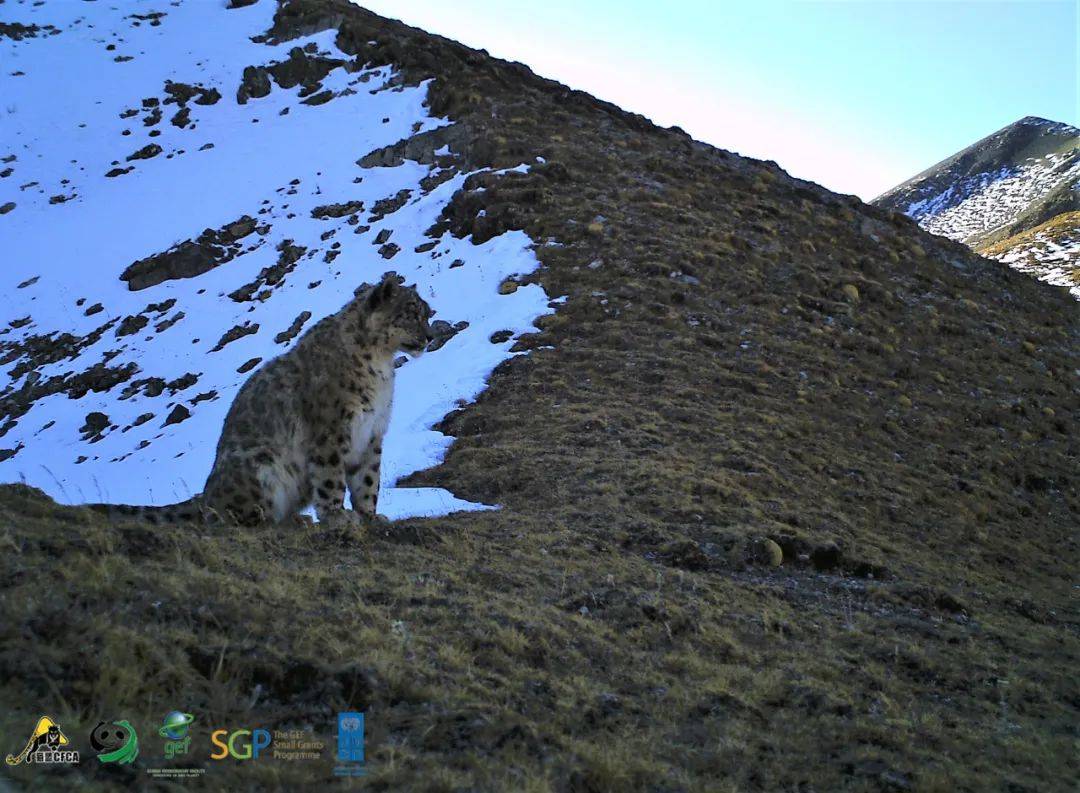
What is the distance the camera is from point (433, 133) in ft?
111

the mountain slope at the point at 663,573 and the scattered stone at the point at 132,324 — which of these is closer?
the mountain slope at the point at 663,573

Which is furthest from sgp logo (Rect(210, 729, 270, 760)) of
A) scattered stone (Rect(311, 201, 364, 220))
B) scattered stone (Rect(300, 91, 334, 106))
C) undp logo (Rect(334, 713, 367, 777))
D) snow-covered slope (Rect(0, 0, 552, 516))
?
scattered stone (Rect(300, 91, 334, 106))

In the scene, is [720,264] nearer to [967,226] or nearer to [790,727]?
[790,727]

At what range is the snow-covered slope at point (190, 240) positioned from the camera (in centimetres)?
2098

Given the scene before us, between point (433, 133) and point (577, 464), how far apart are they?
24.3 m

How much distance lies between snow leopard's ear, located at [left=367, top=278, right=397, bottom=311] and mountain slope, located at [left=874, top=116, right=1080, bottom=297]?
69951 millimetres

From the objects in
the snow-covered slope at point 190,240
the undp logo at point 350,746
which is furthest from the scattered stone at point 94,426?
the undp logo at point 350,746

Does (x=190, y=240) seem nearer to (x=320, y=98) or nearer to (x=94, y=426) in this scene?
(x=94, y=426)

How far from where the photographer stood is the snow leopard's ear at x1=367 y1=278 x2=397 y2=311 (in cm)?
984

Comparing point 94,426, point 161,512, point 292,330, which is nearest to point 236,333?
point 292,330

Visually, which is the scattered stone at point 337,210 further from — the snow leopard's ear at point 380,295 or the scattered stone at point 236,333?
the snow leopard's ear at point 380,295

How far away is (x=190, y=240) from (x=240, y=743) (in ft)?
103

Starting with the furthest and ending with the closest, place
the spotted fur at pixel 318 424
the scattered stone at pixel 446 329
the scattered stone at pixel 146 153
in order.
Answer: the scattered stone at pixel 146 153, the scattered stone at pixel 446 329, the spotted fur at pixel 318 424

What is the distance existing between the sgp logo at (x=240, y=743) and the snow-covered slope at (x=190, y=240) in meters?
7.54
